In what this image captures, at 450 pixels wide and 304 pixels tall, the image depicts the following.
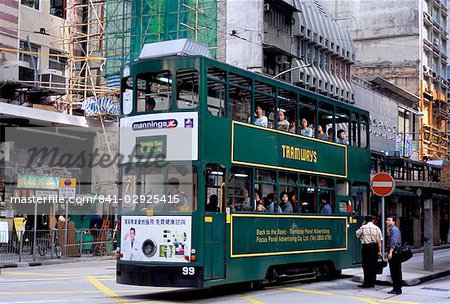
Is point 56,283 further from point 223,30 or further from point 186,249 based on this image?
point 223,30

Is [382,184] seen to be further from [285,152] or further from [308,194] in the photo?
[285,152]

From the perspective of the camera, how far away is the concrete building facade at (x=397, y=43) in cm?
6525

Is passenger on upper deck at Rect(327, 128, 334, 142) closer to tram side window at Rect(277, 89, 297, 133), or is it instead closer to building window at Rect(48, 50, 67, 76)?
tram side window at Rect(277, 89, 297, 133)

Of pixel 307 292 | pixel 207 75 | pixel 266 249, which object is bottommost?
pixel 307 292

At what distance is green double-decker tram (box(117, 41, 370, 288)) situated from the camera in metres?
13.8

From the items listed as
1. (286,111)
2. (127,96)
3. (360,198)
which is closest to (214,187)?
(127,96)

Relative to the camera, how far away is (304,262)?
17.3 meters

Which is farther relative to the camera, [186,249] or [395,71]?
[395,71]

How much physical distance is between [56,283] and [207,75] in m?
6.87

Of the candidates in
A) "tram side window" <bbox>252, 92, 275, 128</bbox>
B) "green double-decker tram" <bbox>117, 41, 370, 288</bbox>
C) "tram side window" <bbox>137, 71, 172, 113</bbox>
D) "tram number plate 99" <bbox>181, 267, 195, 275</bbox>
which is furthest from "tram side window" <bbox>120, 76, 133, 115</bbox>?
"tram number plate 99" <bbox>181, 267, 195, 275</bbox>

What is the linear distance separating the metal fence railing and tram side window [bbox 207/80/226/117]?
13.8 m

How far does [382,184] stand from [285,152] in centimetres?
464

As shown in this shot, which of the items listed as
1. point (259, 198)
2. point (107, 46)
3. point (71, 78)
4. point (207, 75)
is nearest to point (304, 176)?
point (259, 198)

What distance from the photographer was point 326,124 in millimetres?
18484
